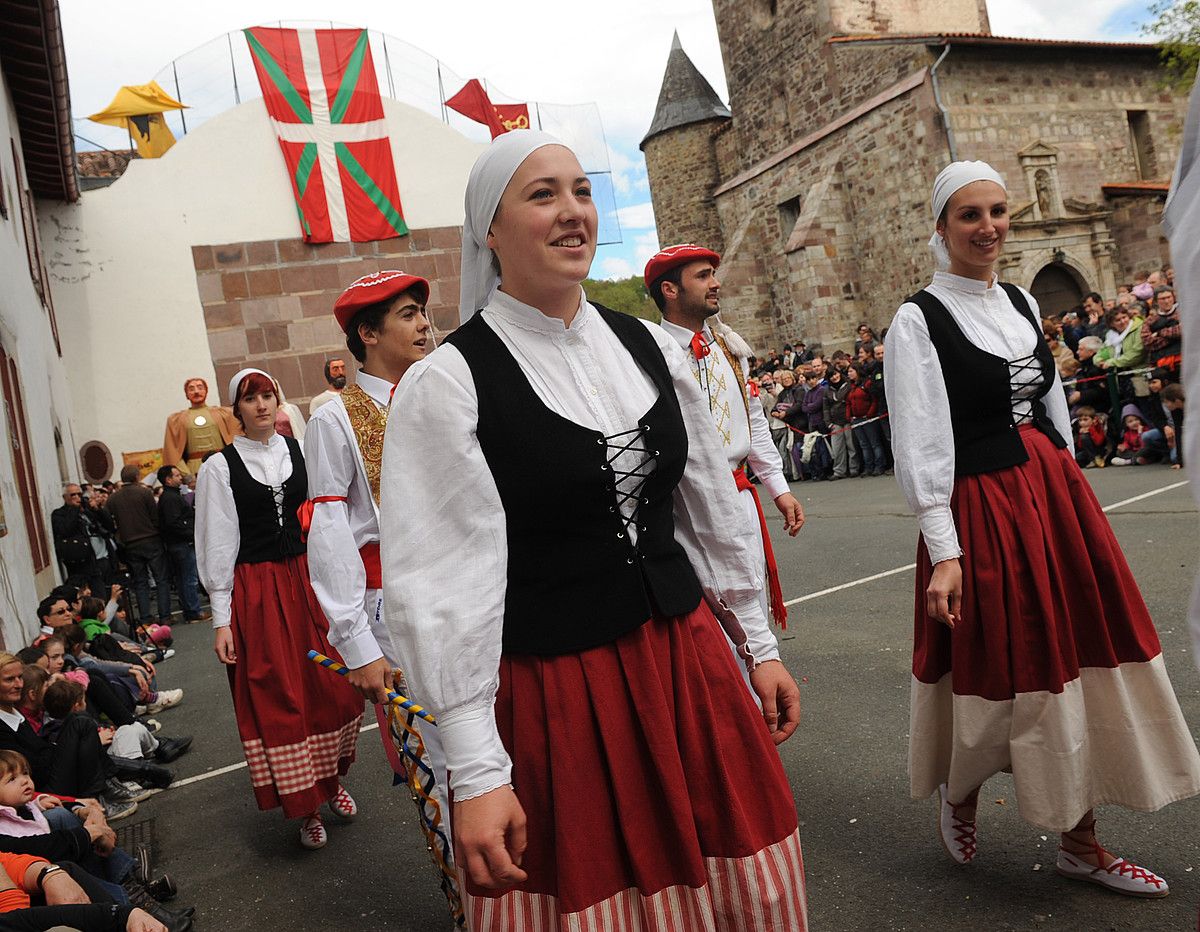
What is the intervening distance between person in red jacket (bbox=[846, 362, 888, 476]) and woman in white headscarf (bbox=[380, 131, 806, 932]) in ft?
46.5

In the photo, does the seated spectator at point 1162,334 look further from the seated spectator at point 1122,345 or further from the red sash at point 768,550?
the red sash at point 768,550

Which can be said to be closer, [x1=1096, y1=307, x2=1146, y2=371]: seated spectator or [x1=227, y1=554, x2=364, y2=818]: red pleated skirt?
[x1=227, y1=554, x2=364, y2=818]: red pleated skirt

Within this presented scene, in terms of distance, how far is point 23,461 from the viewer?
8.91 meters

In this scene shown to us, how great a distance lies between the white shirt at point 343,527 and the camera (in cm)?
339

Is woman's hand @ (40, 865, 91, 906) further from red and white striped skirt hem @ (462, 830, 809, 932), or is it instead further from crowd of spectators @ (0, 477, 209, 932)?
red and white striped skirt hem @ (462, 830, 809, 932)

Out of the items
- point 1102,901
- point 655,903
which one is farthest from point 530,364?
point 1102,901

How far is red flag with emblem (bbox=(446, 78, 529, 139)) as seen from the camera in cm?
1678

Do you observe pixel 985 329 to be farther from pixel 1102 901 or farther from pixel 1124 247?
pixel 1124 247

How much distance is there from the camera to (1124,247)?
23.5 meters

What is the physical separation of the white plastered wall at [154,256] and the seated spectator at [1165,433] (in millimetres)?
11124

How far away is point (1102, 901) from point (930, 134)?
21834mm

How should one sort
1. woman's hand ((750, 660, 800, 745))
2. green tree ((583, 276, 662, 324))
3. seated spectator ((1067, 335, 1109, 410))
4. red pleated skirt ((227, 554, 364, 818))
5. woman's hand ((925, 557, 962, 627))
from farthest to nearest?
green tree ((583, 276, 662, 324)), seated spectator ((1067, 335, 1109, 410)), red pleated skirt ((227, 554, 364, 818)), woman's hand ((925, 557, 962, 627)), woman's hand ((750, 660, 800, 745))

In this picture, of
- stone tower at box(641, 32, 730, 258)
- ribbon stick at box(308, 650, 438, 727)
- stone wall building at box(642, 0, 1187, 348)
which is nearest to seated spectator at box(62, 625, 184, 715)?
ribbon stick at box(308, 650, 438, 727)

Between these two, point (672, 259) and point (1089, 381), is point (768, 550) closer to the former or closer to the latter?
point (672, 259)
